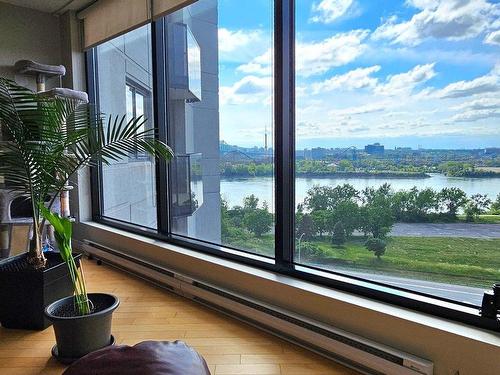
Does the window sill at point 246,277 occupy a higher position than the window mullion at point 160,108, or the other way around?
the window mullion at point 160,108

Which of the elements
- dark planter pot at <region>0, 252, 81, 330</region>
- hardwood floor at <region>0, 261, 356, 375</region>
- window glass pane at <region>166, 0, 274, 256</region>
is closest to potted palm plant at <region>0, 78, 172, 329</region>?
dark planter pot at <region>0, 252, 81, 330</region>

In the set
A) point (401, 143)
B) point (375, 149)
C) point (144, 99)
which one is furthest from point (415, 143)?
point (144, 99)

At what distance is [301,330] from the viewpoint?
84.0 inches

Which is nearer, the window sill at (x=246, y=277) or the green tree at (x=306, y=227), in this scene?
the window sill at (x=246, y=277)

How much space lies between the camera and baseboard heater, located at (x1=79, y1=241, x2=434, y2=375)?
1774 mm

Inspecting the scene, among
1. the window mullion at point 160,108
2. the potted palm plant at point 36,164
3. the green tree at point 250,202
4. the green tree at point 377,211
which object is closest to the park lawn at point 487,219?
the green tree at point 377,211

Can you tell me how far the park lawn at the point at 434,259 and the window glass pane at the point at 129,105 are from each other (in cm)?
206

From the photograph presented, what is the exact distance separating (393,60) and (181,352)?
5.77 feet

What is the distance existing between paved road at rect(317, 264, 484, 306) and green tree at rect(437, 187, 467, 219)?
0.36 meters

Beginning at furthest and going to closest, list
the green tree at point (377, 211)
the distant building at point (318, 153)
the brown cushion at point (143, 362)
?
the distant building at point (318, 153), the green tree at point (377, 211), the brown cushion at point (143, 362)

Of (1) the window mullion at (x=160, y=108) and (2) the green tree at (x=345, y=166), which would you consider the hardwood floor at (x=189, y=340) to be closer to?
(1) the window mullion at (x=160, y=108)

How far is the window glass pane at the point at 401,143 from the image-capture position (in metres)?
1.79

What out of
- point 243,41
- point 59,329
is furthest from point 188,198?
point 59,329

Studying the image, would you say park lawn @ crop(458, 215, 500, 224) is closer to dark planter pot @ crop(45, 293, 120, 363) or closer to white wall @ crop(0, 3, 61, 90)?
dark planter pot @ crop(45, 293, 120, 363)
